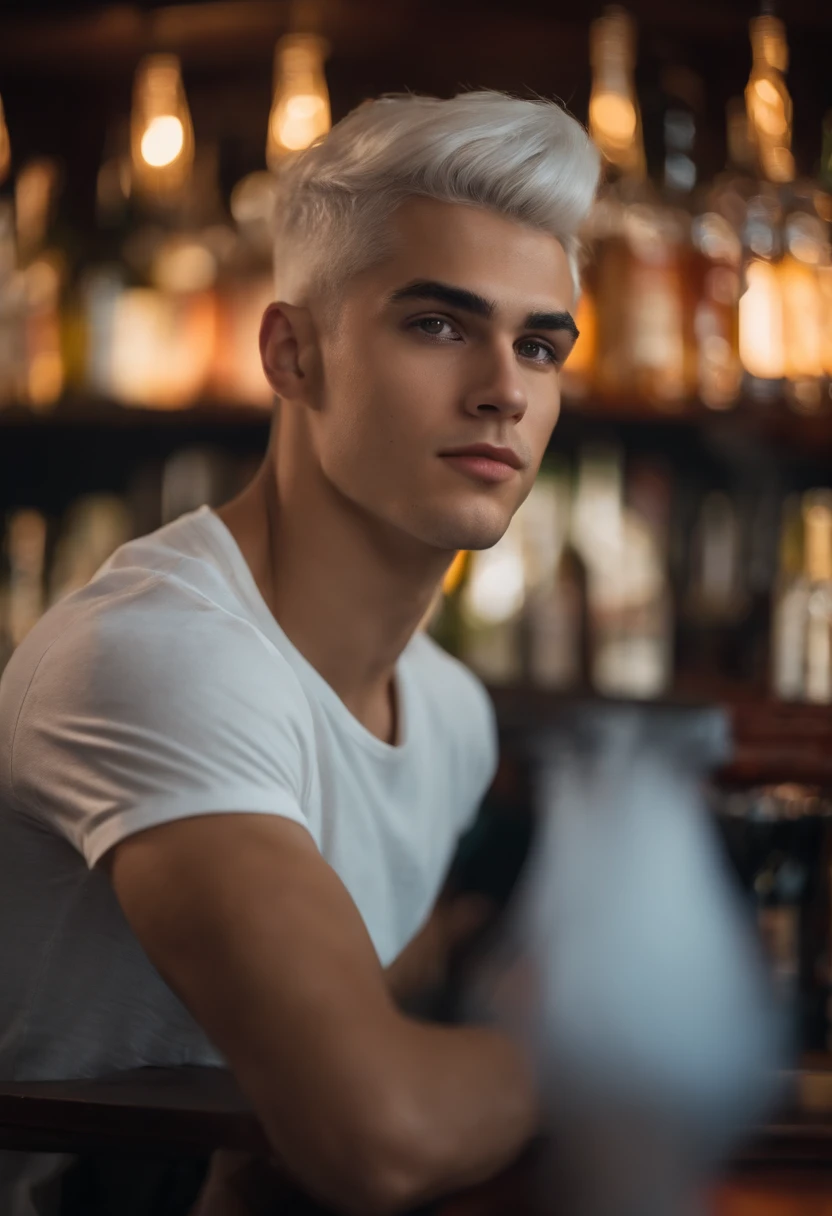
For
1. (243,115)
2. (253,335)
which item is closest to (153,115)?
(243,115)

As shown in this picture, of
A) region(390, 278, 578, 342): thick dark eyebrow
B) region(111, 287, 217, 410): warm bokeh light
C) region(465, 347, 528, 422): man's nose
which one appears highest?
region(111, 287, 217, 410): warm bokeh light

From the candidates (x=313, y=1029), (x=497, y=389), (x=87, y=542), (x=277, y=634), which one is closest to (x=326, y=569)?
(x=277, y=634)

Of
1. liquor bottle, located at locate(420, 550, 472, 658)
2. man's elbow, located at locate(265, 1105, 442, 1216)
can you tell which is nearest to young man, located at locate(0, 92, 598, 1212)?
man's elbow, located at locate(265, 1105, 442, 1216)

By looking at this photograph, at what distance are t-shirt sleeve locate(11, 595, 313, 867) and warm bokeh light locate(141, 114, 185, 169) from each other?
4.51 feet

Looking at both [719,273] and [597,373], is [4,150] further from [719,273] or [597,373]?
[719,273]

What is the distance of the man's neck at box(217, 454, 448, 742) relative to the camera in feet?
3.04

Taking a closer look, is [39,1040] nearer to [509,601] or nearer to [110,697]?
[110,697]

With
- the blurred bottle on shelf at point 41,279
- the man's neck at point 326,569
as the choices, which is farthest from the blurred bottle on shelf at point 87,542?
the man's neck at point 326,569

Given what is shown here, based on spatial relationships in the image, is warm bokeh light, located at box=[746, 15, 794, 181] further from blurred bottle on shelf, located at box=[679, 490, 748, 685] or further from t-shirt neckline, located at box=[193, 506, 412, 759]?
t-shirt neckline, located at box=[193, 506, 412, 759]

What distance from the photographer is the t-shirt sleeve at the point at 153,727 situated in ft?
2.21

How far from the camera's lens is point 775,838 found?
115 centimetres

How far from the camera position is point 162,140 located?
6.32ft

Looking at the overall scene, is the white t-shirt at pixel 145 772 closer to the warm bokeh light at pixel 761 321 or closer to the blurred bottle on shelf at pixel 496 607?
the blurred bottle on shelf at pixel 496 607

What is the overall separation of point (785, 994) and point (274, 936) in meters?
0.55
